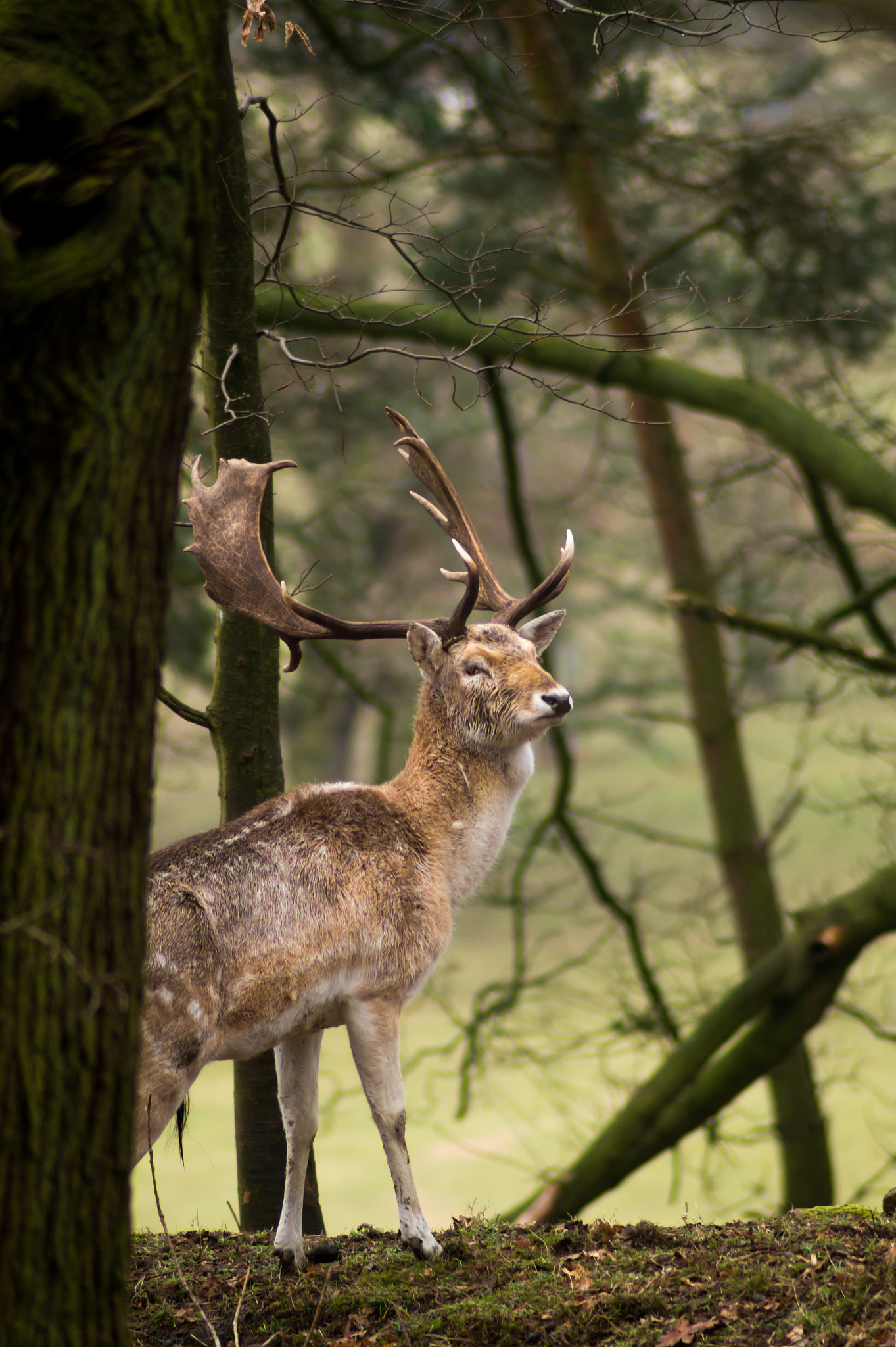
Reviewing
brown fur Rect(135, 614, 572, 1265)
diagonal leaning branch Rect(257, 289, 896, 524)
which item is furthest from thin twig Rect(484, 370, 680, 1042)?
brown fur Rect(135, 614, 572, 1265)

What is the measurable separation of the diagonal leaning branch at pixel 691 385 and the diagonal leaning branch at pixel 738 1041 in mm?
2643

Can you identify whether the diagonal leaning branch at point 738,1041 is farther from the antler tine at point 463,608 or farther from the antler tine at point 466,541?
the antler tine at point 463,608

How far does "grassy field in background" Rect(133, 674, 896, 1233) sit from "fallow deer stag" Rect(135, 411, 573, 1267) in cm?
406

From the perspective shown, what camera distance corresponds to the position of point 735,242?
10.5 meters

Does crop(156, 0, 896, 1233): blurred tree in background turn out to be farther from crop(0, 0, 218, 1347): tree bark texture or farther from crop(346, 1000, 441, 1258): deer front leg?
crop(0, 0, 218, 1347): tree bark texture

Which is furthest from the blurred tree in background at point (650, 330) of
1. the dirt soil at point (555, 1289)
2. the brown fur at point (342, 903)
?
the dirt soil at point (555, 1289)

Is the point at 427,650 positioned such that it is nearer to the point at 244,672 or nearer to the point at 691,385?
the point at 244,672

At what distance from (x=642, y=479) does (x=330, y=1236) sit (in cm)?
688

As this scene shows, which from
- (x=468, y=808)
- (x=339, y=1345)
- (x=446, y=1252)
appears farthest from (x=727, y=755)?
(x=339, y=1345)

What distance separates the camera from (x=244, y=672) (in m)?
5.67

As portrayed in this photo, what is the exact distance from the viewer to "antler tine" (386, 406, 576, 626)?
5449 millimetres

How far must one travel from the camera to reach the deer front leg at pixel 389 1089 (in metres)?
4.52

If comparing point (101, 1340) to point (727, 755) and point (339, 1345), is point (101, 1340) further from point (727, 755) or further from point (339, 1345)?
point (727, 755)

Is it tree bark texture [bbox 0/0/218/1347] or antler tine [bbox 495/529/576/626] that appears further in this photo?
antler tine [bbox 495/529/576/626]
